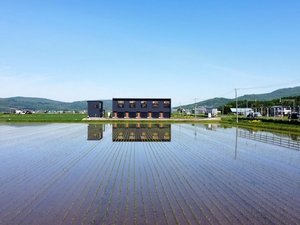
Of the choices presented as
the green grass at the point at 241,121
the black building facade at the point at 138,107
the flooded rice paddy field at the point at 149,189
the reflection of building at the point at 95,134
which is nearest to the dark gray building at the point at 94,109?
the black building facade at the point at 138,107

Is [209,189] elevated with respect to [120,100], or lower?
lower

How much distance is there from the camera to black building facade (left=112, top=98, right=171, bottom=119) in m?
73.8

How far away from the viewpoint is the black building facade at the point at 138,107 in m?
73.8

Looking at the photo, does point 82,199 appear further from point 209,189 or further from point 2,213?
point 209,189

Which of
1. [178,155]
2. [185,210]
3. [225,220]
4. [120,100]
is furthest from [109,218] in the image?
[120,100]

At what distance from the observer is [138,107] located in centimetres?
7400

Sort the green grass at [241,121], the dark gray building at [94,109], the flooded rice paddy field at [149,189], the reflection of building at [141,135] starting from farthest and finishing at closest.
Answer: the dark gray building at [94,109], the green grass at [241,121], the reflection of building at [141,135], the flooded rice paddy field at [149,189]

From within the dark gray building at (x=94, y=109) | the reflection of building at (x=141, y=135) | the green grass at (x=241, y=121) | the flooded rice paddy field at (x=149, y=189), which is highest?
the dark gray building at (x=94, y=109)

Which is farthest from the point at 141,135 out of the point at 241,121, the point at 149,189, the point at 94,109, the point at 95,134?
the point at 94,109

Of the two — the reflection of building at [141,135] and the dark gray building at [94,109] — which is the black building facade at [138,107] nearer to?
the dark gray building at [94,109]

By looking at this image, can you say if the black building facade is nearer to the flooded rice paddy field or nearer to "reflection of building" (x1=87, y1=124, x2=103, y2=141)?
"reflection of building" (x1=87, y1=124, x2=103, y2=141)

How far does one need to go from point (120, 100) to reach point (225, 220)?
220ft

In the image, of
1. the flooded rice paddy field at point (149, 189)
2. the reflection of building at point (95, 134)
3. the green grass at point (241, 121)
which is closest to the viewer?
the flooded rice paddy field at point (149, 189)

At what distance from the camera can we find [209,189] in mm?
10508
